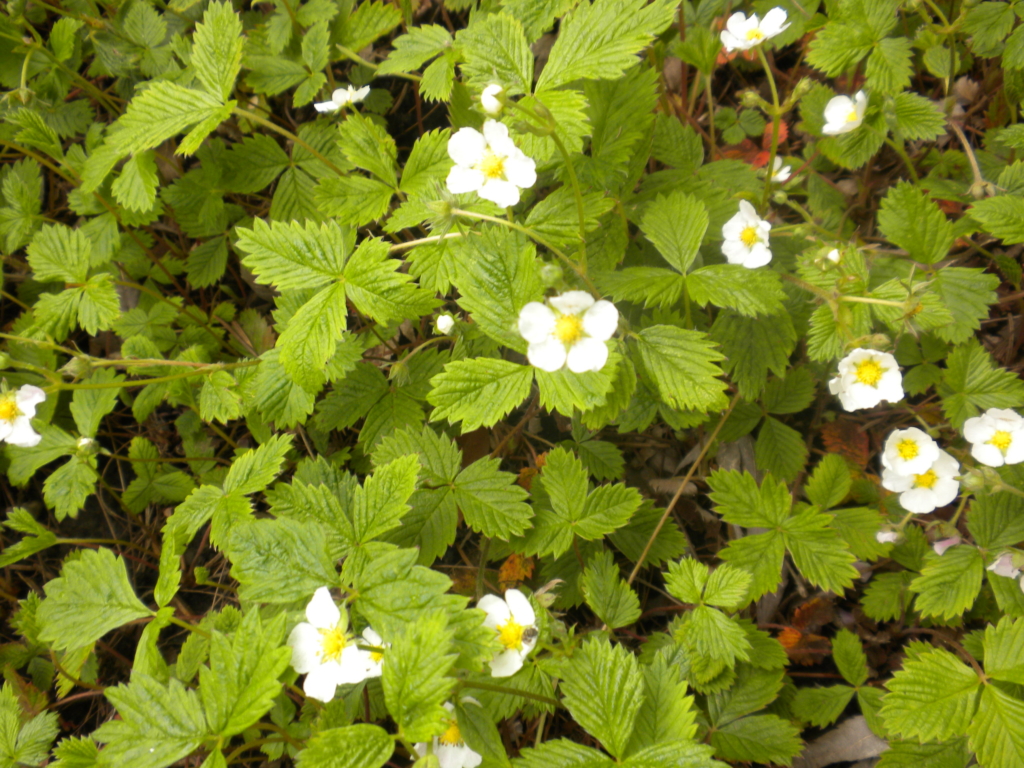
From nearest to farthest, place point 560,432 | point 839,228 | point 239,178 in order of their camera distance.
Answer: point 839,228 → point 560,432 → point 239,178

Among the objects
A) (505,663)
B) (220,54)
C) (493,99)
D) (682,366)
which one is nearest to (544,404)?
(682,366)

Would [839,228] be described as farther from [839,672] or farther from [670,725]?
[670,725]

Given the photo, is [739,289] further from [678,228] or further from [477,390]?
[477,390]

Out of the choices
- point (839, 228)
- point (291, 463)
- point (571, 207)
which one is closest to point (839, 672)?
point (839, 228)

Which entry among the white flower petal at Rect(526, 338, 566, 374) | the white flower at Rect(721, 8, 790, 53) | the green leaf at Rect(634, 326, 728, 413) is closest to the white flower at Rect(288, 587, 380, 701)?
the white flower petal at Rect(526, 338, 566, 374)

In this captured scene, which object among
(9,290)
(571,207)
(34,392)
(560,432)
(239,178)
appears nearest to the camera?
(571,207)

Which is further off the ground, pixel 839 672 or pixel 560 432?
pixel 560 432

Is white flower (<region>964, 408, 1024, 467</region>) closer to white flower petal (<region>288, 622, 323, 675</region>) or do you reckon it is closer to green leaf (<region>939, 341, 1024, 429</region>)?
green leaf (<region>939, 341, 1024, 429</region>)

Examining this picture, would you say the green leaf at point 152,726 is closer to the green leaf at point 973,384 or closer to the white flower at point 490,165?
the white flower at point 490,165
